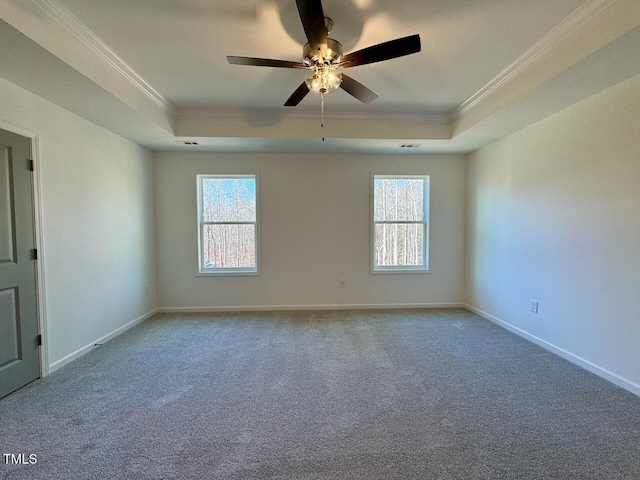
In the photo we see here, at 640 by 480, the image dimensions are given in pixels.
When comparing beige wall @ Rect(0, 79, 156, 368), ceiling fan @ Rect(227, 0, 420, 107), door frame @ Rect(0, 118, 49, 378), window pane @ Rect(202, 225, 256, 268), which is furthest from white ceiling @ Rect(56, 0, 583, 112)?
window pane @ Rect(202, 225, 256, 268)

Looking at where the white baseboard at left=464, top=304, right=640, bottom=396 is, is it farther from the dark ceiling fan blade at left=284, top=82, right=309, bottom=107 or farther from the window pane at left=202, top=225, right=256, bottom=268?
the window pane at left=202, top=225, right=256, bottom=268

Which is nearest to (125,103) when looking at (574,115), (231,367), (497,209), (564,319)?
(231,367)

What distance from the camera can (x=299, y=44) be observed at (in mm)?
2215

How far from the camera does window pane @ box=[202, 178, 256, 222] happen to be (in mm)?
4371

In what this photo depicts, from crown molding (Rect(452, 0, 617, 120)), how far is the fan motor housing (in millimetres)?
1538

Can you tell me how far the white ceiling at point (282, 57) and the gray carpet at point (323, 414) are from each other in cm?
240

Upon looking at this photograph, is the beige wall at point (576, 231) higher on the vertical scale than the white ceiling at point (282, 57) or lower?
lower

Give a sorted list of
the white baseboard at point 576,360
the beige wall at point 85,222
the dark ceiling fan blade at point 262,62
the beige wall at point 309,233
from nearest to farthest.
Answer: the dark ceiling fan blade at point 262,62 → the white baseboard at point 576,360 → the beige wall at point 85,222 → the beige wall at point 309,233

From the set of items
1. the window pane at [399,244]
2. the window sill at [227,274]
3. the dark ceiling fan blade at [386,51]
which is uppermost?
the dark ceiling fan blade at [386,51]

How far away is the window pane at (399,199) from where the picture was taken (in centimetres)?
451

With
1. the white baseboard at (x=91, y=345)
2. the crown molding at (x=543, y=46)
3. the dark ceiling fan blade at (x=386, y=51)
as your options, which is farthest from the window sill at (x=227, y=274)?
the crown molding at (x=543, y=46)

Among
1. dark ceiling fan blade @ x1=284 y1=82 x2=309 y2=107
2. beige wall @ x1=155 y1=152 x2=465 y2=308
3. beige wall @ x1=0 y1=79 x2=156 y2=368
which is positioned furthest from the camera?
beige wall @ x1=155 y1=152 x2=465 y2=308

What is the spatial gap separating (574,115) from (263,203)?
3683 mm

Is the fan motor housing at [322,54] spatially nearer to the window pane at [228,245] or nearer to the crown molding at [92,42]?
the crown molding at [92,42]
